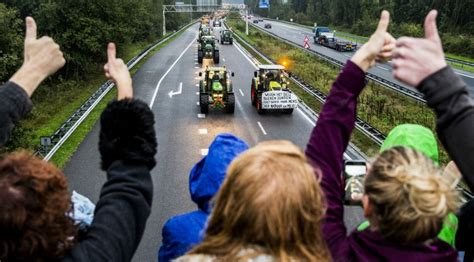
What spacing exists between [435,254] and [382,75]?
36.3 metres

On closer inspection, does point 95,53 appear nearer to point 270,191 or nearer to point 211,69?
point 211,69

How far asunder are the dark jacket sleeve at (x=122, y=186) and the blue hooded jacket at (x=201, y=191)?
2.16 feet

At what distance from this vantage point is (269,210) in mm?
1824

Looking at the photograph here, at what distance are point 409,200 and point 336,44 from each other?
55520mm

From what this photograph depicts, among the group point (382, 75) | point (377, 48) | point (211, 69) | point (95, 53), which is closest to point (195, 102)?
point (211, 69)

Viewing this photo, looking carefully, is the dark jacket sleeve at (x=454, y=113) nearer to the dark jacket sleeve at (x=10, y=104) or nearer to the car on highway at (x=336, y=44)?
the dark jacket sleeve at (x=10, y=104)

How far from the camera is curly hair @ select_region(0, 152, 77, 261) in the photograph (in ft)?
6.30

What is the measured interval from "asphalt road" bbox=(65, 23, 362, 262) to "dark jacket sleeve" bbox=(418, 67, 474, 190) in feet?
27.5

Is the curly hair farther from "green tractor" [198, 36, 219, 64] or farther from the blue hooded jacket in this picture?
"green tractor" [198, 36, 219, 64]

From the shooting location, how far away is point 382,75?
36.8m

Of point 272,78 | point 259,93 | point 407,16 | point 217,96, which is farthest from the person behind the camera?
point 407,16

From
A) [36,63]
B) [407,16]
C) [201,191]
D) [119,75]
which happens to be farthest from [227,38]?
[36,63]

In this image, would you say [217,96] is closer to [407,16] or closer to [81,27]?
[81,27]

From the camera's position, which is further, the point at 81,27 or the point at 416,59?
the point at 81,27
